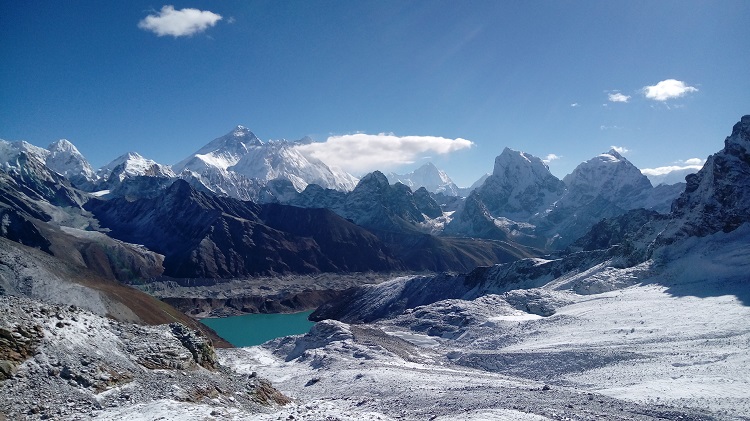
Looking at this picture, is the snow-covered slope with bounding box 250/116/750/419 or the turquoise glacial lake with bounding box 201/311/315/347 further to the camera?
the turquoise glacial lake with bounding box 201/311/315/347

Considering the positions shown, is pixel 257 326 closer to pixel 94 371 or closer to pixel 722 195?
pixel 722 195

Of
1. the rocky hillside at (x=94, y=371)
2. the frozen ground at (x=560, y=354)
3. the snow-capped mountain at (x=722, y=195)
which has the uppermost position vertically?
the snow-capped mountain at (x=722, y=195)

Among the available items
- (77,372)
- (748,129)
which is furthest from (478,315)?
(77,372)

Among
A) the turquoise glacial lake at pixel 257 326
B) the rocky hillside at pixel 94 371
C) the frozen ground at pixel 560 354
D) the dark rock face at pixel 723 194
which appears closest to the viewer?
the rocky hillside at pixel 94 371

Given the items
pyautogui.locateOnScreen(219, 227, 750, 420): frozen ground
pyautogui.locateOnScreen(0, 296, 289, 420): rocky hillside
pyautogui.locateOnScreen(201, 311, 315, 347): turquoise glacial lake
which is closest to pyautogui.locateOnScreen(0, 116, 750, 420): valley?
pyautogui.locateOnScreen(0, 296, 289, 420): rocky hillside

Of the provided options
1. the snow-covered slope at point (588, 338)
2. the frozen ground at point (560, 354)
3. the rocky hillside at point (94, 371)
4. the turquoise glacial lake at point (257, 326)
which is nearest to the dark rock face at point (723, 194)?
the snow-covered slope at point (588, 338)

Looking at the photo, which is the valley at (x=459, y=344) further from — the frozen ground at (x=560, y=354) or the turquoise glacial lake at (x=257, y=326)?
the turquoise glacial lake at (x=257, y=326)

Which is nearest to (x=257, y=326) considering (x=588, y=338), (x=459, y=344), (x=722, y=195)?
(x=459, y=344)

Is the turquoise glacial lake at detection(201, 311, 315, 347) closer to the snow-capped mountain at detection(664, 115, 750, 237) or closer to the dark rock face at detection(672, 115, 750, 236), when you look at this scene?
the snow-capped mountain at detection(664, 115, 750, 237)

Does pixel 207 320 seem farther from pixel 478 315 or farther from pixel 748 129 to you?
pixel 748 129

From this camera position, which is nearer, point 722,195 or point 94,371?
point 94,371
